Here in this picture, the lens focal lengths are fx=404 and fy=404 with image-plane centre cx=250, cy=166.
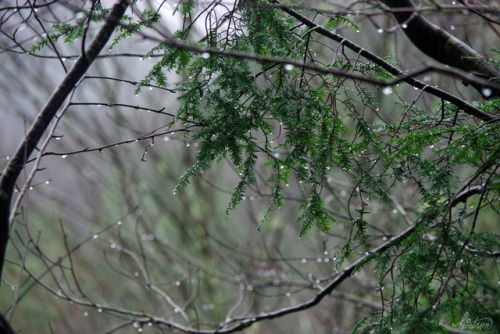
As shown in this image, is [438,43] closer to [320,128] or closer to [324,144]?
[320,128]

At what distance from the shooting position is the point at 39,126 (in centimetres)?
157

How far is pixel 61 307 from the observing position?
8000 mm

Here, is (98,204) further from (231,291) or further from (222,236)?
(231,291)

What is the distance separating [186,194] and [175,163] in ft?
2.18

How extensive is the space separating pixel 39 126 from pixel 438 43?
211 centimetres

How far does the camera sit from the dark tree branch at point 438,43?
220cm

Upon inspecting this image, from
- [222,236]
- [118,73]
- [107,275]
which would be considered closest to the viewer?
[118,73]

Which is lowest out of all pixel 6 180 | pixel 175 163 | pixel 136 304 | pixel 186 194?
pixel 6 180

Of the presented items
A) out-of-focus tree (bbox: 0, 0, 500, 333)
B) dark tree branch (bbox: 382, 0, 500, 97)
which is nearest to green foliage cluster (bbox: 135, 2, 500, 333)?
out-of-focus tree (bbox: 0, 0, 500, 333)

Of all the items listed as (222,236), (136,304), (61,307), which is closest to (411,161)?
(222,236)

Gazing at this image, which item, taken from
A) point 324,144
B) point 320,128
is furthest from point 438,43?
point 324,144

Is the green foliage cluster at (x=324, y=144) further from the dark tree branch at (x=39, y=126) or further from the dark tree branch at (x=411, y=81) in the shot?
the dark tree branch at (x=39, y=126)

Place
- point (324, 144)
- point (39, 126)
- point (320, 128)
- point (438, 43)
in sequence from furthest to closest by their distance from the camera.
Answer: point (438, 43) → point (320, 128) → point (324, 144) → point (39, 126)

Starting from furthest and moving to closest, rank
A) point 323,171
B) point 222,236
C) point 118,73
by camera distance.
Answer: point 222,236
point 118,73
point 323,171
